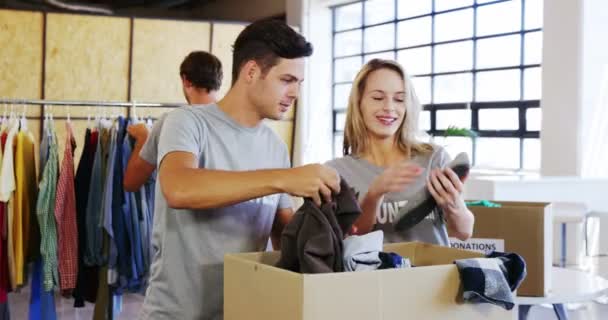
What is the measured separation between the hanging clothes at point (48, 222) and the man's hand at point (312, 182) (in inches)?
102

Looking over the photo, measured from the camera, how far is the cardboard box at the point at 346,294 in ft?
3.86

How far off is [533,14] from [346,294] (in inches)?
237

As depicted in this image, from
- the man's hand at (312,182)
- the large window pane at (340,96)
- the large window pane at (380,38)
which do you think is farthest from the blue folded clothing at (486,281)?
the large window pane at (340,96)

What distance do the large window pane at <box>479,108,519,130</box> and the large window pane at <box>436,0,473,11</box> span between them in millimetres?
1049

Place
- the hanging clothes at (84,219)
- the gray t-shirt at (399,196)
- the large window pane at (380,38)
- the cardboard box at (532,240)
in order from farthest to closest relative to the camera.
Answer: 1. the large window pane at (380,38)
2. the hanging clothes at (84,219)
3. the cardboard box at (532,240)
4. the gray t-shirt at (399,196)

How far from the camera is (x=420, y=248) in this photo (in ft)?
5.40

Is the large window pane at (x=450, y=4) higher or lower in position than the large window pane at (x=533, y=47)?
higher

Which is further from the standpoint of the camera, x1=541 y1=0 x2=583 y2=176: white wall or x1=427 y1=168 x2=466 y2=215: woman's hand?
x1=541 y1=0 x2=583 y2=176: white wall

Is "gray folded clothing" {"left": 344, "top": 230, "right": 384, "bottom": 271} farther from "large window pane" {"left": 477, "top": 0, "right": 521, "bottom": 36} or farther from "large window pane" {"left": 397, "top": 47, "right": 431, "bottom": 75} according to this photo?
"large window pane" {"left": 397, "top": 47, "right": 431, "bottom": 75}

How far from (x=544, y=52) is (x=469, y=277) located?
5.11 m

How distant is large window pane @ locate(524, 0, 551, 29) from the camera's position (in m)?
6.67

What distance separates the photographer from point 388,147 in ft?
7.28

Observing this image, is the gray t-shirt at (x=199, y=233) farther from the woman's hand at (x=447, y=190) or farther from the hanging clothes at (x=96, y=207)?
the hanging clothes at (x=96, y=207)

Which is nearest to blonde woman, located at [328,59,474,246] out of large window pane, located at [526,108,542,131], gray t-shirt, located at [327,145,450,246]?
gray t-shirt, located at [327,145,450,246]
